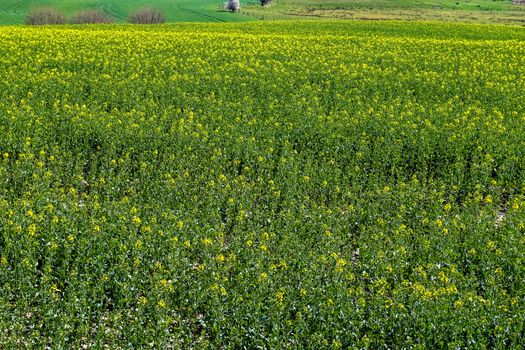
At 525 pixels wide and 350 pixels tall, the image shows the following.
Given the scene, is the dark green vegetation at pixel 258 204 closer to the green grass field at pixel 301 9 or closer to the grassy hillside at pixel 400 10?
the green grass field at pixel 301 9

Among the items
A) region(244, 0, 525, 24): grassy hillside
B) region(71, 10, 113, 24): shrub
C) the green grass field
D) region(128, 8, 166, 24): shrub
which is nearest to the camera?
region(71, 10, 113, 24): shrub

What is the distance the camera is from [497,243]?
36.9 ft

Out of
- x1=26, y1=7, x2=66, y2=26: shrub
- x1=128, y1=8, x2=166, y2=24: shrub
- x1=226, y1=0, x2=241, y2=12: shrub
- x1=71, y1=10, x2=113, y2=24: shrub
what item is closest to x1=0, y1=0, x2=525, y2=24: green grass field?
x1=226, y1=0, x2=241, y2=12: shrub

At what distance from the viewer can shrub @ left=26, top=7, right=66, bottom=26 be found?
53.5 m

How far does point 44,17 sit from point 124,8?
21585 millimetres

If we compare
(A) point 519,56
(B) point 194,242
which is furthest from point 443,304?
(A) point 519,56

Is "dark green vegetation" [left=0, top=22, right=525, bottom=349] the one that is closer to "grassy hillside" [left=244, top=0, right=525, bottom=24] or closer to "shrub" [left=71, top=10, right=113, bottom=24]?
"shrub" [left=71, top=10, right=113, bottom=24]

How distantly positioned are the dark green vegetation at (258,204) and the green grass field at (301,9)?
45682 millimetres

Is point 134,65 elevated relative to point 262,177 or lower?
elevated

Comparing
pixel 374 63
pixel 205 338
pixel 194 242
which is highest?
pixel 374 63

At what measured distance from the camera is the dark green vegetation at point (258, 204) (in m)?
8.89

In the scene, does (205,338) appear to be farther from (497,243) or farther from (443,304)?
(497,243)

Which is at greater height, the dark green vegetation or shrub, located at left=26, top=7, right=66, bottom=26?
shrub, located at left=26, top=7, right=66, bottom=26

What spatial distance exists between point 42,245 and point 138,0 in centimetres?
7500
